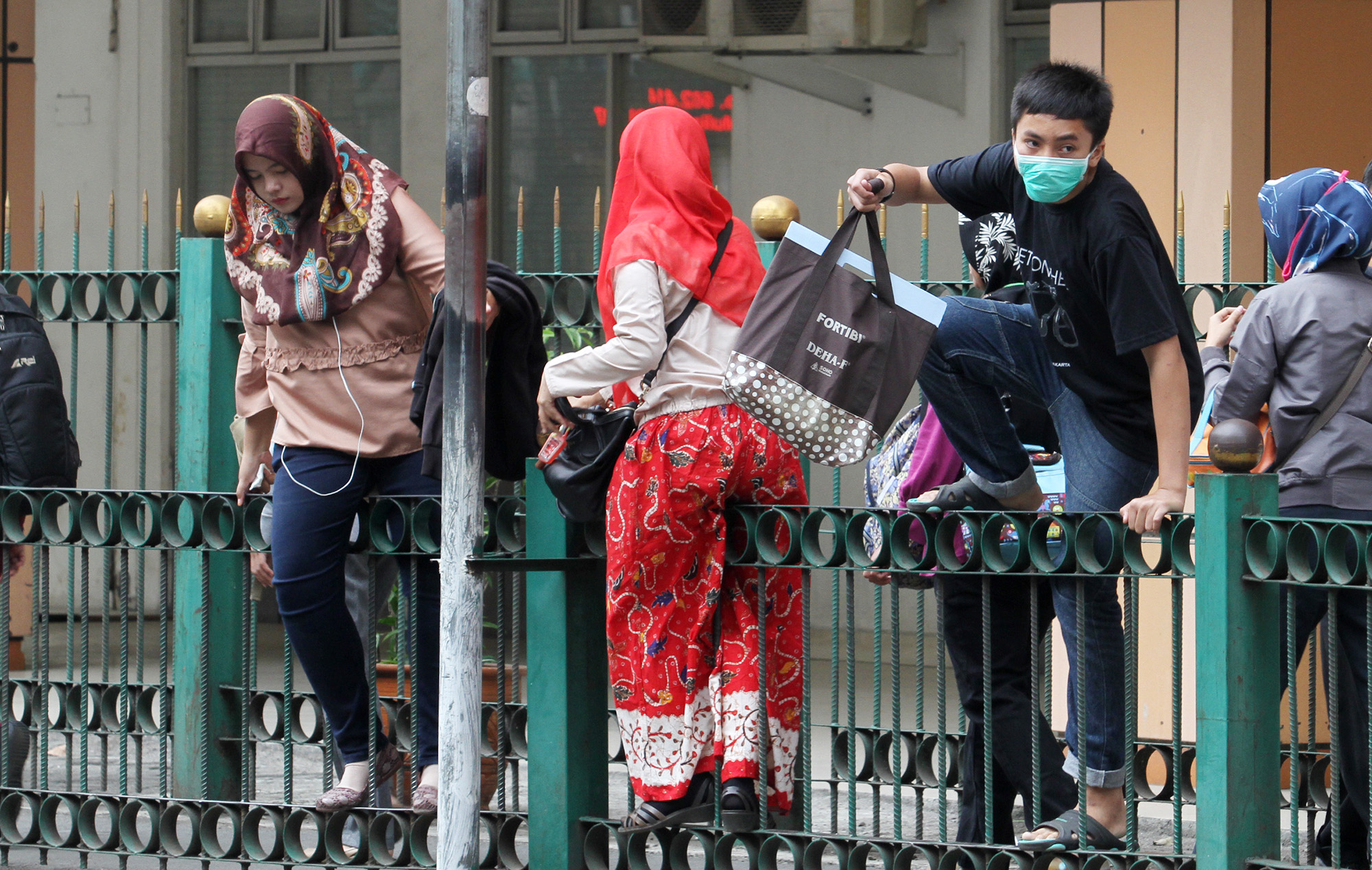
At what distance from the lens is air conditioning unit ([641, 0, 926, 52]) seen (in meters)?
8.44

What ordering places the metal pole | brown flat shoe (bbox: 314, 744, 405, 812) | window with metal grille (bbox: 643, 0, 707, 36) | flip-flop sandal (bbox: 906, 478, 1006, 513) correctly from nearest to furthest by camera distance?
the metal pole → flip-flop sandal (bbox: 906, 478, 1006, 513) → brown flat shoe (bbox: 314, 744, 405, 812) → window with metal grille (bbox: 643, 0, 707, 36)

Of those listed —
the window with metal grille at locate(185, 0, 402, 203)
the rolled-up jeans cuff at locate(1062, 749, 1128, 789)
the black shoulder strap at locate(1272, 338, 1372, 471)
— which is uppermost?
the window with metal grille at locate(185, 0, 402, 203)

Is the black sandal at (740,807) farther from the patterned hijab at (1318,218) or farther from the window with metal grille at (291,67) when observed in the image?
the window with metal grille at (291,67)

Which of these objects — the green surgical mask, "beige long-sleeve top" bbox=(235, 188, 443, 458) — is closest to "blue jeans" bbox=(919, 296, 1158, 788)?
the green surgical mask

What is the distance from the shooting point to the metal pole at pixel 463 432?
3301 millimetres

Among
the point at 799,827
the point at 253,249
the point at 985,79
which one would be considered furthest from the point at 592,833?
the point at 985,79

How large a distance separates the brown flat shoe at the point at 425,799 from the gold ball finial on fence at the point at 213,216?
5.56 feet

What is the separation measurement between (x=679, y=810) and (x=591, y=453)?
836mm

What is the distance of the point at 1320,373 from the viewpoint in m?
4.12

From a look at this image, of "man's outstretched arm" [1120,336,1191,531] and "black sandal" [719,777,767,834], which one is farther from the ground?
"man's outstretched arm" [1120,336,1191,531]

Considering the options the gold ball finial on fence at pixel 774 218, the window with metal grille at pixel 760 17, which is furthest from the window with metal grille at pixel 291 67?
the gold ball finial on fence at pixel 774 218

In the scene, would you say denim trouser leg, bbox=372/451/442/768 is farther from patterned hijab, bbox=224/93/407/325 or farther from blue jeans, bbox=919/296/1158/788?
blue jeans, bbox=919/296/1158/788

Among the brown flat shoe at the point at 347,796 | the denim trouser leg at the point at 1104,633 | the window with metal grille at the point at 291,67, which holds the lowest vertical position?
the brown flat shoe at the point at 347,796

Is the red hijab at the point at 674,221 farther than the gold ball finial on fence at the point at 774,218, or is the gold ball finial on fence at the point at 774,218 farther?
the gold ball finial on fence at the point at 774,218
